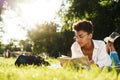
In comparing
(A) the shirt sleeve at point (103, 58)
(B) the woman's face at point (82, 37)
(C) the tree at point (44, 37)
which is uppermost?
(B) the woman's face at point (82, 37)

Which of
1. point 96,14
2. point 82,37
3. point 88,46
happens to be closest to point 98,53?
point 88,46

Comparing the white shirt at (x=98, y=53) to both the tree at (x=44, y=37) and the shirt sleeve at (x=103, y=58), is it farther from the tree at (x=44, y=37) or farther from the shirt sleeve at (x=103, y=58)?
the tree at (x=44, y=37)

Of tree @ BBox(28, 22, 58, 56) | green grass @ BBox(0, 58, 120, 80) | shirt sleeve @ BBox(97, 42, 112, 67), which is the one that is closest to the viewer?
green grass @ BBox(0, 58, 120, 80)

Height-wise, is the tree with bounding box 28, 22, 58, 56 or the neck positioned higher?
the neck

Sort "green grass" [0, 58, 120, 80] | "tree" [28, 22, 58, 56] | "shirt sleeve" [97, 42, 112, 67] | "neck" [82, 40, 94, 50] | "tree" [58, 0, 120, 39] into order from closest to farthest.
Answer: "green grass" [0, 58, 120, 80] < "shirt sleeve" [97, 42, 112, 67] < "neck" [82, 40, 94, 50] < "tree" [58, 0, 120, 39] < "tree" [28, 22, 58, 56]

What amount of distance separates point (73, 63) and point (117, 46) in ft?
98.0

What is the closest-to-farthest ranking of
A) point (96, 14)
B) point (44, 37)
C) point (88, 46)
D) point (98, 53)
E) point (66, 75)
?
point (66, 75) < point (98, 53) < point (88, 46) < point (96, 14) < point (44, 37)

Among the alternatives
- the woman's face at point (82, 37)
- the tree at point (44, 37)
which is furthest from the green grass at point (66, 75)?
the tree at point (44, 37)

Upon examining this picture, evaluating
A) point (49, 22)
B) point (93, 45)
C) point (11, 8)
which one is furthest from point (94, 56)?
point (49, 22)

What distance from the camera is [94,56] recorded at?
773 cm

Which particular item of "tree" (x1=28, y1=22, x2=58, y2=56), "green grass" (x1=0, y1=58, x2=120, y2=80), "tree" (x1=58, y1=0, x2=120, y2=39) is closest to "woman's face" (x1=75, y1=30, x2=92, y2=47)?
"green grass" (x1=0, y1=58, x2=120, y2=80)

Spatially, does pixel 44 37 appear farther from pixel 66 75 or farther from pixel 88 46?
pixel 66 75

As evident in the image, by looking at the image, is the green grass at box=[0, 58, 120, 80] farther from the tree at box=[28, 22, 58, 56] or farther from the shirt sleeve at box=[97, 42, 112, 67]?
the tree at box=[28, 22, 58, 56]

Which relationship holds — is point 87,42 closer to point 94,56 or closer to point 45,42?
point 94,56
